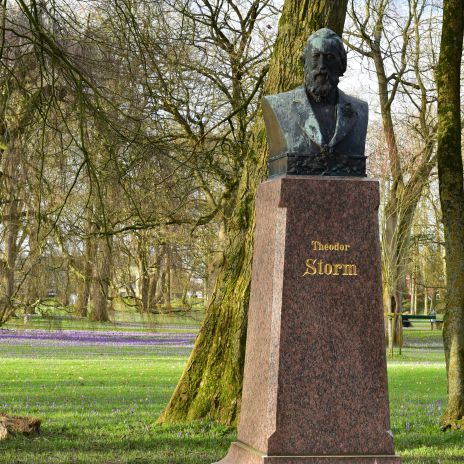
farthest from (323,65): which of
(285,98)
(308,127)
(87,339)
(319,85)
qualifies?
(87,339)

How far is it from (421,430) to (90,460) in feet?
13.4

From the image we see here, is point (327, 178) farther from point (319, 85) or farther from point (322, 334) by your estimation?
point (322, 334)

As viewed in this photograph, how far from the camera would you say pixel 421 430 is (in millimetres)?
11680

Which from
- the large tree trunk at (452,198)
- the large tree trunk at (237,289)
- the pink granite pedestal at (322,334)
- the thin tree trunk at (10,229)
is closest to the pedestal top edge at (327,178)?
the pink granite pedestal at (322,334)

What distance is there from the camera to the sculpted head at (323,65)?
804 centimetres

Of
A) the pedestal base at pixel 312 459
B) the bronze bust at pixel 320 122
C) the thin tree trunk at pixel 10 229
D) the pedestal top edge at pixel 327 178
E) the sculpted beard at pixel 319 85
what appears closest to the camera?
the pedestal base at pixel 312 459

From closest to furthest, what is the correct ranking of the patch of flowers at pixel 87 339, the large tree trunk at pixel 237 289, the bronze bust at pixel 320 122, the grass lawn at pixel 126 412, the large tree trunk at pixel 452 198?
the bronze bust at pixel 320 122, the grass lawn at pixel 126 412, the large tree trunk at pixel 452 198, the large tree trunk at pixel 237 289, the patch of flowers at pixel 87 339

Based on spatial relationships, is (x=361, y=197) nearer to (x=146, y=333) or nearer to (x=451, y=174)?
(x=451, y=174)

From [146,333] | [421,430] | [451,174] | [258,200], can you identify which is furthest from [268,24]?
[146,333]

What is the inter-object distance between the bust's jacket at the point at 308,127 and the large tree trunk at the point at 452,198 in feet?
13.3

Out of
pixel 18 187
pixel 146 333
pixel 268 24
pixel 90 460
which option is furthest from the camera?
pixel 146 333

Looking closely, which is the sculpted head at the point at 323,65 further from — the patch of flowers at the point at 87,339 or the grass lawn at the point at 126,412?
the patch of flowers at the point at 87,339

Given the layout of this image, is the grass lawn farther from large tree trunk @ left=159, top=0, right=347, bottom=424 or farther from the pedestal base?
the pedestal base

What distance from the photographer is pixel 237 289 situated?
1209 cm
